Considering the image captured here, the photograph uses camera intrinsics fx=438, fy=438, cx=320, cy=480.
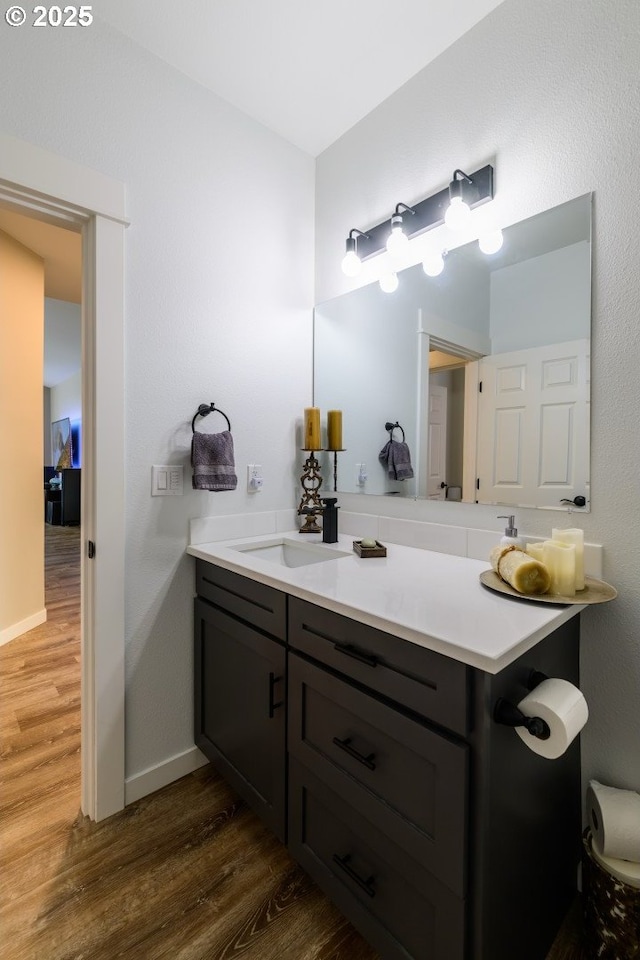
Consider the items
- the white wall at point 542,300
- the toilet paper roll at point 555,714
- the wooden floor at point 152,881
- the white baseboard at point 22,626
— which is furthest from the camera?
the white baseboard at point 22,626

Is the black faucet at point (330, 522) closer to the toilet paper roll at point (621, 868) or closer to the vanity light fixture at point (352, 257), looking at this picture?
the vanity light fixture at point (352, 257)

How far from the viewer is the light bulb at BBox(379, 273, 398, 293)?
1.73 meters

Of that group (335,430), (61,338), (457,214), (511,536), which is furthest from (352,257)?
(61,338)

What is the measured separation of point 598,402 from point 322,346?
48.4 inches

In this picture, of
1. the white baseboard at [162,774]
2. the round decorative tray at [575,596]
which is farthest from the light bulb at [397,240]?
the white baseboard at [162,774]

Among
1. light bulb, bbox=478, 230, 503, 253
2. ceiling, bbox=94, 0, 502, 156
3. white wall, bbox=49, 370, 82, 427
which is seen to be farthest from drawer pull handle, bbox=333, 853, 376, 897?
white wall, bbox=49, 370, 82, 427

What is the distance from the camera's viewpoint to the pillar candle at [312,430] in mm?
1954

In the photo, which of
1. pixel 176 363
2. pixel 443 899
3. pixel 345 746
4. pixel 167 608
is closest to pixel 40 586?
pixel 167 608

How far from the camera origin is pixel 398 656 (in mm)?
928

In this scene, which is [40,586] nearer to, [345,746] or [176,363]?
[176,363]

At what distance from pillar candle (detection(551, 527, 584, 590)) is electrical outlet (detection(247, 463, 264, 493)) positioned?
1.15m

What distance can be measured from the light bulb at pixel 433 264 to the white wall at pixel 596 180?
19 cm

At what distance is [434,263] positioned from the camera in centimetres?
158

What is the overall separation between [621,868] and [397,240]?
192 centimetres
